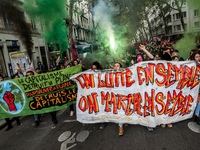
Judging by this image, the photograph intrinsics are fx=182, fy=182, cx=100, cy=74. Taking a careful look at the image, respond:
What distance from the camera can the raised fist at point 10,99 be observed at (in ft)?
16.5

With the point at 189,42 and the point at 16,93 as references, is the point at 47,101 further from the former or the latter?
the point at 189,42

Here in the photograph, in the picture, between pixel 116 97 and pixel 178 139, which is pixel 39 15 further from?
pixel 178 139

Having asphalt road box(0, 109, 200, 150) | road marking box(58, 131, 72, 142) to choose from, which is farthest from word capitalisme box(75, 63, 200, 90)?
road marking box(58, 131, 72, 142)

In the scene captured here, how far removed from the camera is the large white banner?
3842 millimetres

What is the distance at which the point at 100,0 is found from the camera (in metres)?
24.2

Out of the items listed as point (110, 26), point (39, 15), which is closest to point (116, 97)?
point (39, 15)

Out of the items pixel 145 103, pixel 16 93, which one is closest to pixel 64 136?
pixel 16 93

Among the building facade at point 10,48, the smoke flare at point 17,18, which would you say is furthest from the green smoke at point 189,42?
the smoke flare at point 17,18

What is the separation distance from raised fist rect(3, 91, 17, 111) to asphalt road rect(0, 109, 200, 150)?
0.68 meters

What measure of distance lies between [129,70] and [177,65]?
3.41 ft

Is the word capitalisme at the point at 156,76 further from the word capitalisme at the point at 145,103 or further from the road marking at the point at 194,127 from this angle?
the road marking at the point at 194,127

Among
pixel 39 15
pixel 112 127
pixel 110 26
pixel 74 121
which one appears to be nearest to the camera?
pixel 112 127

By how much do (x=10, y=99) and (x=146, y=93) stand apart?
12.0 feet

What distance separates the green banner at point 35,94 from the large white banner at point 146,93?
1220 millimetres
